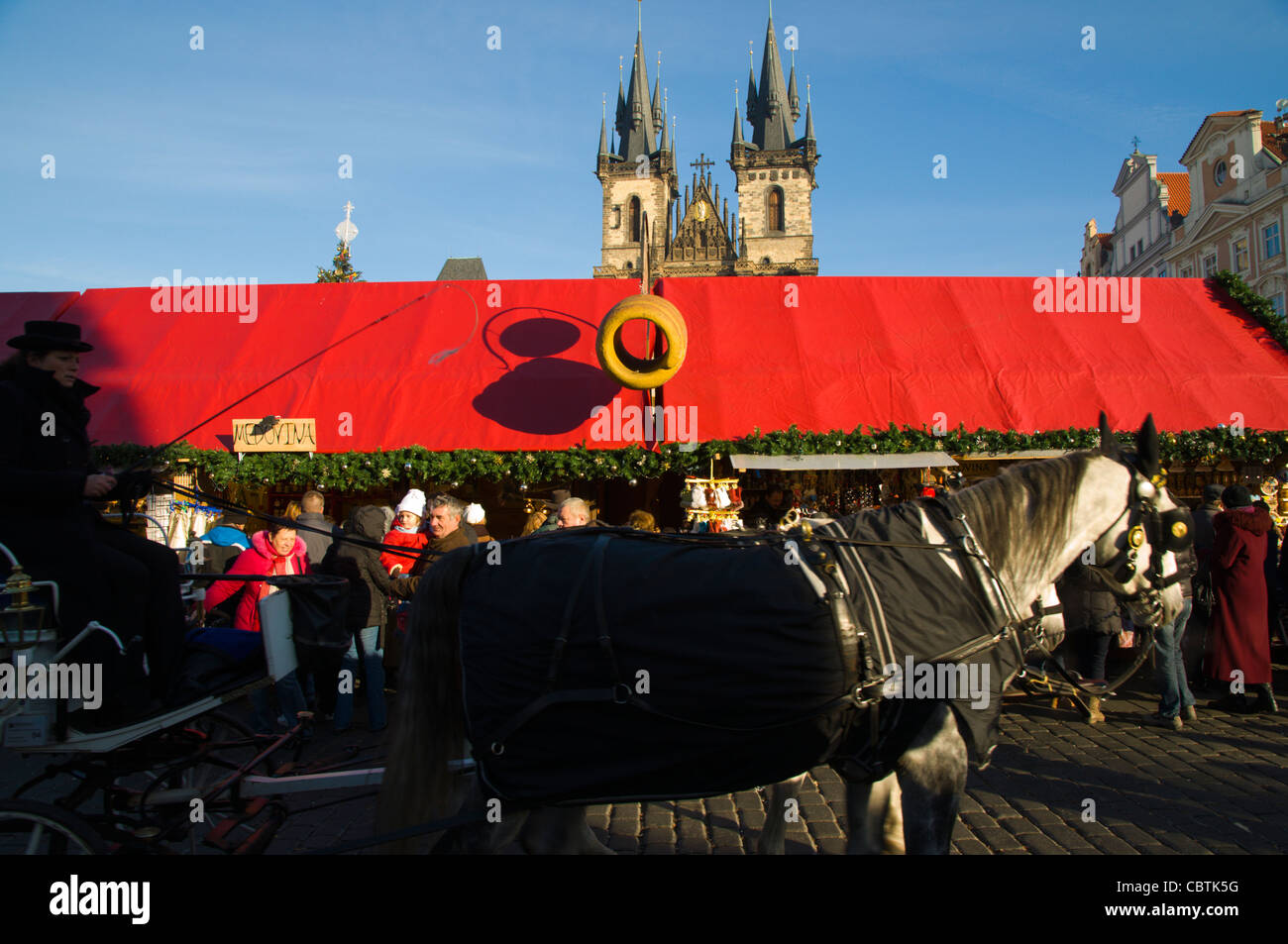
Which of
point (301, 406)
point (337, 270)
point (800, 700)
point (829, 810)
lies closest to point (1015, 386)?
point (829, 810)

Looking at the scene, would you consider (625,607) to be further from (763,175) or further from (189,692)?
(763,175)

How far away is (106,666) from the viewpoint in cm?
274

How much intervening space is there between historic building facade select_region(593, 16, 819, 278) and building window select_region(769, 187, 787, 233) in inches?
3.3

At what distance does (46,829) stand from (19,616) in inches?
30.1

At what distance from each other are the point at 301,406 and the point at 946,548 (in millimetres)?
8344

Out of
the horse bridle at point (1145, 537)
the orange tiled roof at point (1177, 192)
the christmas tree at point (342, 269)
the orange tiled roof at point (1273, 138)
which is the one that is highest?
the orange tiled roof at point (1177, 192)

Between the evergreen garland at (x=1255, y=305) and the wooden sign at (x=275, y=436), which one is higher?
the evergreen garland at (x=1255, y=305)

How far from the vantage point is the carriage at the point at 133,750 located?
2.60m

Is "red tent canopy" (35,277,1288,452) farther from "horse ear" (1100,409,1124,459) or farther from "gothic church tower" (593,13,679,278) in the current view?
"gothic church tower" (593,13,679,278)

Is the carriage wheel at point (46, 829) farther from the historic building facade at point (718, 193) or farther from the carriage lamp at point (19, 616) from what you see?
the historic building facade at point (718, 193)

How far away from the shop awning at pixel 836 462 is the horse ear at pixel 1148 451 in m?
4.79

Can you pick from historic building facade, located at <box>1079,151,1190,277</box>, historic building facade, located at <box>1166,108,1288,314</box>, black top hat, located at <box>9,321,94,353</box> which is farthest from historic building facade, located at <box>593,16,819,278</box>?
black top hat, located at <box>9,321,94,353</box>

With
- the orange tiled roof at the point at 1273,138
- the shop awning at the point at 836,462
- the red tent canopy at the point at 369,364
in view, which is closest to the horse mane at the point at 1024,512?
the shop awning at the point at 836,462

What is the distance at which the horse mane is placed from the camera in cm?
273
